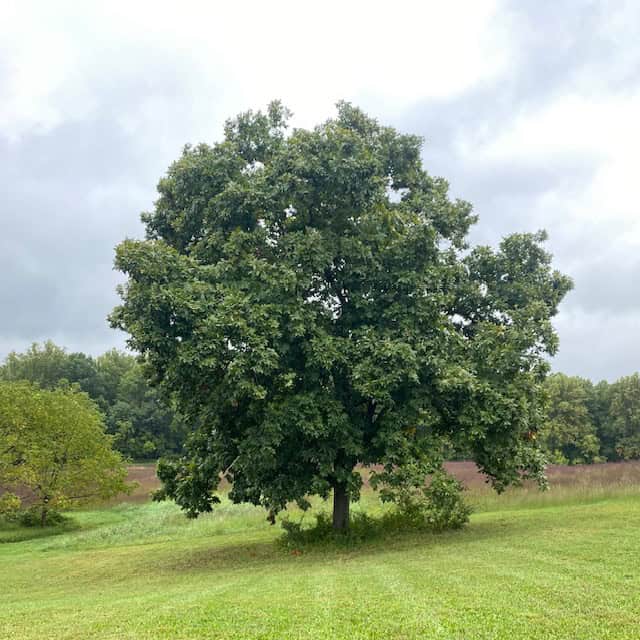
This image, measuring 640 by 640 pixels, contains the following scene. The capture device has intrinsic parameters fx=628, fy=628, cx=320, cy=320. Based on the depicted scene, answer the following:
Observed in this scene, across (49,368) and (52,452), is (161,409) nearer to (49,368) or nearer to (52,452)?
(52,452)

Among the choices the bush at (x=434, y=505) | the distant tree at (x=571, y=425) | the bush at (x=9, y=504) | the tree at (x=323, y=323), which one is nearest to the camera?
the tree at (x=323, y=323)

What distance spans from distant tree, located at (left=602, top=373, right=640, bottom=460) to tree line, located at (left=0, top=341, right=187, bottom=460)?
187 ft

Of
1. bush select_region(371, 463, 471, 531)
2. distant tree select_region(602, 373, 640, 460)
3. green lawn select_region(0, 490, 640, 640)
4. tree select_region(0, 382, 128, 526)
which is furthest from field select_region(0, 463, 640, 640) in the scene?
distant tree select_region(602, 373, 640, 460)

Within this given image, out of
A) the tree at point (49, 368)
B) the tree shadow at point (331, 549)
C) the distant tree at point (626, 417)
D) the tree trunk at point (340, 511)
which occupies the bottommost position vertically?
the tree shadow at point (331, 549)

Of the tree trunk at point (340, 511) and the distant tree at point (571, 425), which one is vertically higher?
the distant tree at point (571, 425)

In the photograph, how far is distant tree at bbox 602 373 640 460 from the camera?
7406 cm

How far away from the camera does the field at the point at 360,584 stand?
8500 mm

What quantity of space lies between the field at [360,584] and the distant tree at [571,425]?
163 ft

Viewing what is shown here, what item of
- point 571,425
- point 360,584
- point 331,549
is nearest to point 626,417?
point 571,425

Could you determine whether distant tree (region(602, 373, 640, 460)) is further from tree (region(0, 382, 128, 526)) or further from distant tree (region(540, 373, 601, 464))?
tree (region(0, 382, 128, 526))

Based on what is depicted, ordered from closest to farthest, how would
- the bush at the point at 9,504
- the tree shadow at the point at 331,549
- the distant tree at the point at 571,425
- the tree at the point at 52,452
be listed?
the tree shadow at the point at 331,549
the bush at the point at 9,504
the tree at the point at 52,452
the distant tree at the point at 571,425

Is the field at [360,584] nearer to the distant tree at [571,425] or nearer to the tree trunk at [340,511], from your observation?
the tree trunk at [340,511]

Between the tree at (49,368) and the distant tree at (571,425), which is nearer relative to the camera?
the distant tree at (571,425)

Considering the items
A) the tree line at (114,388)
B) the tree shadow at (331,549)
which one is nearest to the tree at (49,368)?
the tree line at (114,388)
